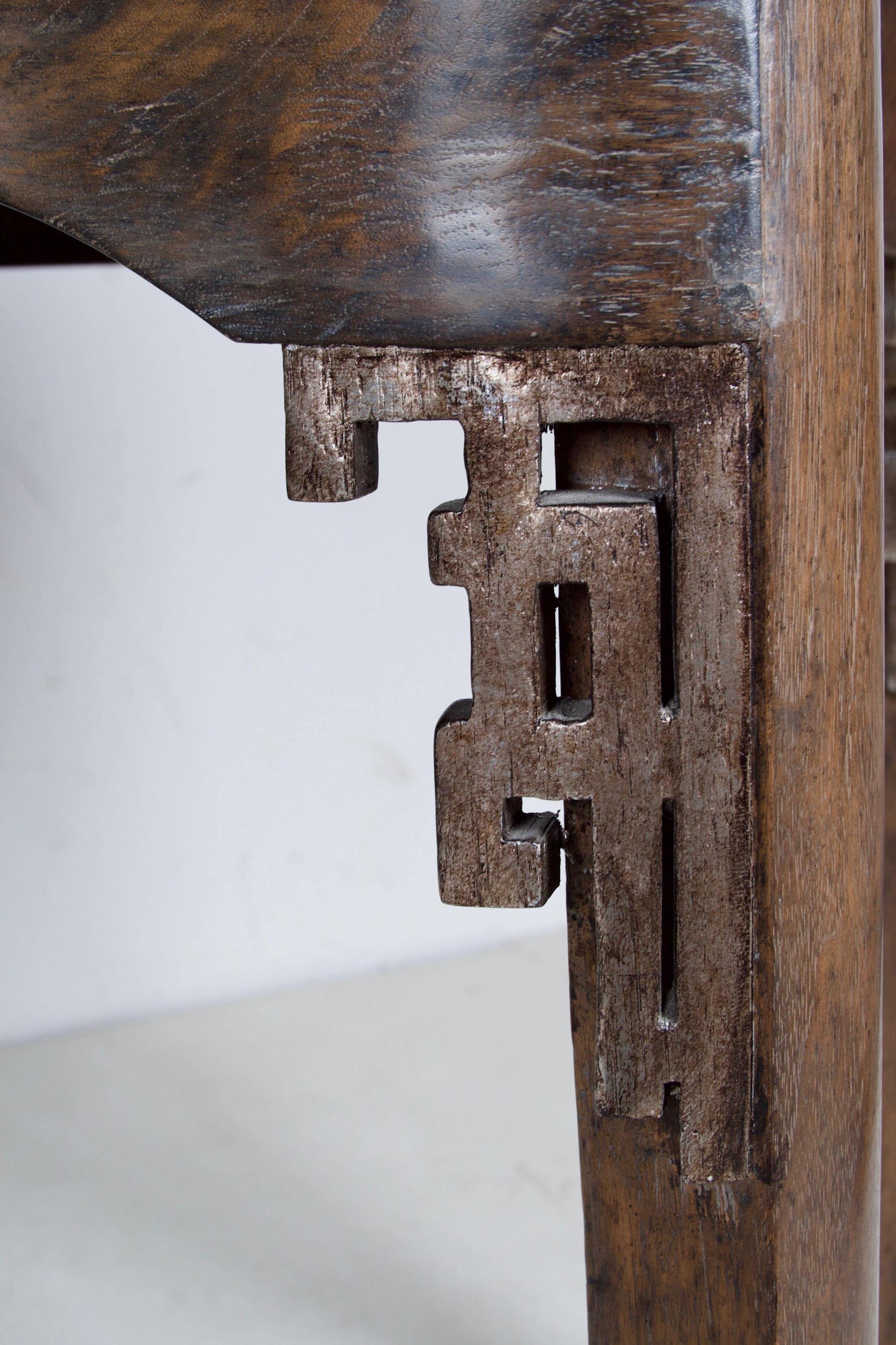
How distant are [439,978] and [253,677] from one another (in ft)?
1.27

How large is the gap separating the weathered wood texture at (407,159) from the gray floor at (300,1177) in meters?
0.69

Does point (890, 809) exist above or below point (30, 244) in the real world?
below

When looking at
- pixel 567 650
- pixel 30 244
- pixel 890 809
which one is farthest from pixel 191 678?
pixel 567 650

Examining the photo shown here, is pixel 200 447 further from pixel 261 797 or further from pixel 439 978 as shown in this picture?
pixel 439 978

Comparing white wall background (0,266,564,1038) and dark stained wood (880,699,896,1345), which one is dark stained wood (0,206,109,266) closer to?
white wall background (0,266,564,1038)

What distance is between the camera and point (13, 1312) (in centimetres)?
104

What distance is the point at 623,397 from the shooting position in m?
0.58

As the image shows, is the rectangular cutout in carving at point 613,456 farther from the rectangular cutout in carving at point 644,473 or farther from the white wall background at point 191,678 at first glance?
the white wall background at point 191,678

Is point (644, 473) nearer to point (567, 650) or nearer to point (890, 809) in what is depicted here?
point (567, 650)

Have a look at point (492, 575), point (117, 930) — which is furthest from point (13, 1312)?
point (492, 575)

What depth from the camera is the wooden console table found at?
0.55m

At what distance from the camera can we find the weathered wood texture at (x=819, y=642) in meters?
0.56

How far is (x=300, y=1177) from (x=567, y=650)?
0.71 metres

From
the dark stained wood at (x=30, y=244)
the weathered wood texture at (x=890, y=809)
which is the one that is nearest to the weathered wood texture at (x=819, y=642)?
the weathered wood texture at (x=890, y=809)
